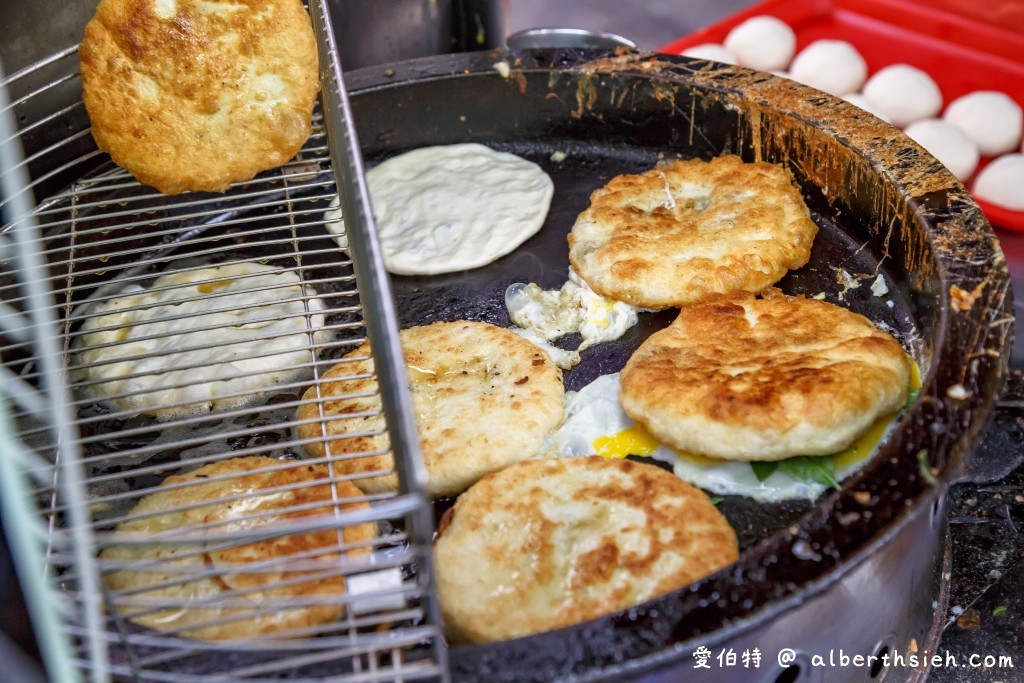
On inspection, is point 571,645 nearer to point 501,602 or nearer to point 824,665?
point 501,602

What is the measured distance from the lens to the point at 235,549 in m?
1.97

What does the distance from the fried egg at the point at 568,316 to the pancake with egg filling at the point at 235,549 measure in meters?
0.85

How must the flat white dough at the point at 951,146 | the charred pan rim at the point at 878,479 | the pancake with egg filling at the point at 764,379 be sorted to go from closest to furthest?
the charred pan rim at the point at 878,479, the pancake with egg filling at the point at 764,379, the flat white dough at the point at 951,146

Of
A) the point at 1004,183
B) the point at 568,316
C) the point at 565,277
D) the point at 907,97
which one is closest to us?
the point at 568,316

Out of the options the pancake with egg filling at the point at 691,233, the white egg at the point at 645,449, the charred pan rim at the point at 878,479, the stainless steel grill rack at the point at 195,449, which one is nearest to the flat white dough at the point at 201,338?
the stainless steel grill rack at the point at 195,449

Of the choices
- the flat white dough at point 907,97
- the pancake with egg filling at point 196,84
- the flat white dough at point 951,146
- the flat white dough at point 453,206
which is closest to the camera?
the pancake with egg filling at point 196,84

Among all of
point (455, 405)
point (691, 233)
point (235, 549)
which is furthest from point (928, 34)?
point (235, 549)

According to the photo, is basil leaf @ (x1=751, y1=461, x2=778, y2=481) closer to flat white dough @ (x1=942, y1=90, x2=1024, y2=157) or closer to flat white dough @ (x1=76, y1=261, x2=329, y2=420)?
flat white dough @ (x1=76, y1=261, x2=329, y2=420)

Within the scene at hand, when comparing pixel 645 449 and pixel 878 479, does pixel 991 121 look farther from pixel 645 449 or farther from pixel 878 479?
pixel 878 479

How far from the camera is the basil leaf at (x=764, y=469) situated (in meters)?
2.25

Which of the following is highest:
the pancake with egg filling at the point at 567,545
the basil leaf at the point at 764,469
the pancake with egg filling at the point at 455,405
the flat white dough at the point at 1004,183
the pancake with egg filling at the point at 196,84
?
the pancake with egg filling at the point at 196,84

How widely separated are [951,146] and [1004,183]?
380mm

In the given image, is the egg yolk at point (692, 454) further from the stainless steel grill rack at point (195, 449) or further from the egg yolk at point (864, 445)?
the stainless steel grill rack at point (195, 449)

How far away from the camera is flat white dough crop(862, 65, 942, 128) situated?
4.67 metres
